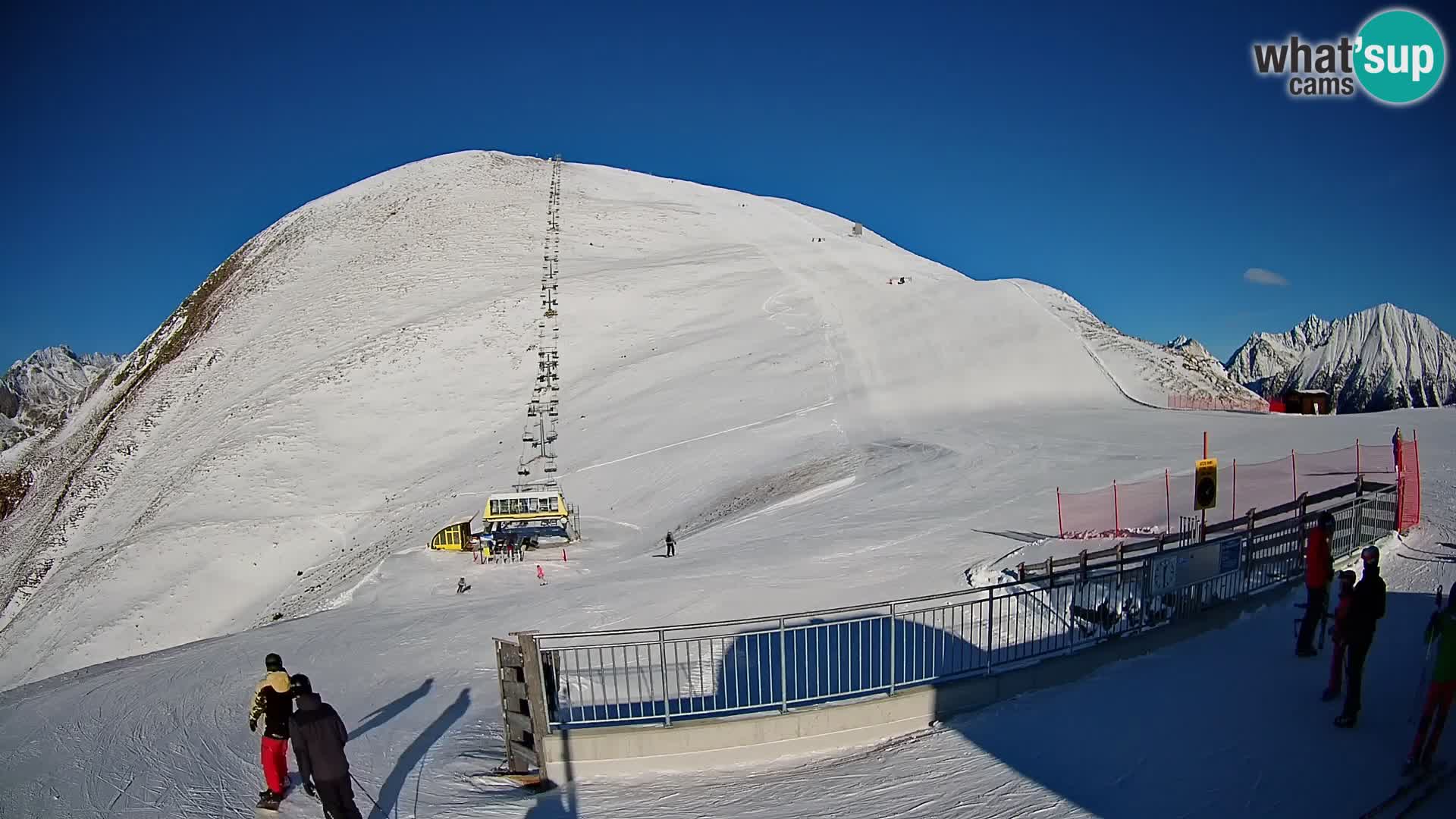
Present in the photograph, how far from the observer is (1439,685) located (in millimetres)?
6336

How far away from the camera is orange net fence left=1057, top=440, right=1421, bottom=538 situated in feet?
61.1

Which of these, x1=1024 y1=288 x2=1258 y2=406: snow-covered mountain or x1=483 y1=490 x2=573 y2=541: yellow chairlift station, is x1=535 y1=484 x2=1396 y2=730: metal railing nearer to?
x1=483 y1=490 x2=573 y2=541: yellow chairlift station

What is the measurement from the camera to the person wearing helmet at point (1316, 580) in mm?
8828

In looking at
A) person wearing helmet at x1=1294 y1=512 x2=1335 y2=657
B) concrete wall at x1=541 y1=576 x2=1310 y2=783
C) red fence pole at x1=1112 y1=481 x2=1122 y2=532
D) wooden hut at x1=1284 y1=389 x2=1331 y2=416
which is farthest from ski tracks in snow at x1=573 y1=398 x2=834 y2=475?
person wearing helmet at x1=1294 y1=512 x2=1335 y2=657

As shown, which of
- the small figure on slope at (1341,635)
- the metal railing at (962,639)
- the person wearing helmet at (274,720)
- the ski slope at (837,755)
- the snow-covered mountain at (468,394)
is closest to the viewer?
the ski slope at (837,755)

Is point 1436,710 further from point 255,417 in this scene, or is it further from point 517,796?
point 255,417

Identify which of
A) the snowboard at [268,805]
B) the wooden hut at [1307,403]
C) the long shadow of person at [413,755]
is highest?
the wooden hut at [1307,403]

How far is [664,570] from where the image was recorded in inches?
811

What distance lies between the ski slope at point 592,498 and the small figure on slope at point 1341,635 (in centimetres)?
31

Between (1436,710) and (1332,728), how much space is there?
1.21 meters

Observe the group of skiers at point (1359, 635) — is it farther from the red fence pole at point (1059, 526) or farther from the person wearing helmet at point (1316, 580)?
the red fence pole at point (1059, 526)

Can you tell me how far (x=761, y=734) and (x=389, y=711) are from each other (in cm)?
602

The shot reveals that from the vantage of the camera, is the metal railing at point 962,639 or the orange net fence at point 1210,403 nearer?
the metal railing at point 962,639

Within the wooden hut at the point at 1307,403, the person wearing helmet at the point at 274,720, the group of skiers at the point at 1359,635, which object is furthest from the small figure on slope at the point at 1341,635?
the wooden hut at the point at 1307,403
